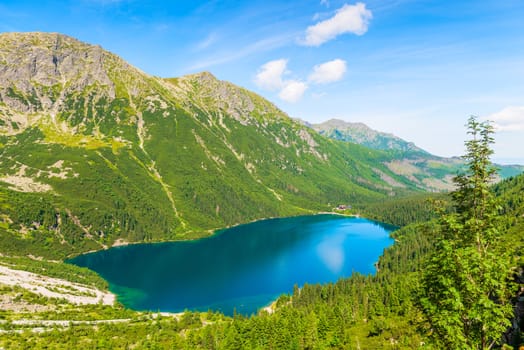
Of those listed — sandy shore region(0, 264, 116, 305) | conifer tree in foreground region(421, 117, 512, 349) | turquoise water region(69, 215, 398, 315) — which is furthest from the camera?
turquoise water region(69, 215, 398, 315)

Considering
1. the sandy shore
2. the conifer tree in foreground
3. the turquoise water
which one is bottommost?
the turquoise water

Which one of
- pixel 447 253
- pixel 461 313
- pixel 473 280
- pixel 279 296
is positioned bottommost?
pixel 279 296

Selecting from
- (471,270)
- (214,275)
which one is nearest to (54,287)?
(214,275)

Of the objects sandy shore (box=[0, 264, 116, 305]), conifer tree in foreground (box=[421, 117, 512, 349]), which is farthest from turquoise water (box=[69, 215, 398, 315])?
conifer tree in foreground (box=[421, 117, 512, 349])

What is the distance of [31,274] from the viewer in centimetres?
13288

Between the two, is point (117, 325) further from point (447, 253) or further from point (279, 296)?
point (447, 253)

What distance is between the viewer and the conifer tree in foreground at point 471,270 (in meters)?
16.7

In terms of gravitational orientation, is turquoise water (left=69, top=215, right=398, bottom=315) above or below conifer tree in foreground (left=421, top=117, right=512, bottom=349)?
below

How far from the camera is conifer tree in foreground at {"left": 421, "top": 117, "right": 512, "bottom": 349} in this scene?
1669 centimetres

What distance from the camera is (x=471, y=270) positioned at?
16828mm

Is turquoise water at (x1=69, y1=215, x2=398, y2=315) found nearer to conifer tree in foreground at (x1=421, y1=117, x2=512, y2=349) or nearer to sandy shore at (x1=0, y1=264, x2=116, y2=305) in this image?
sandy shore at (x1=0, y1=264, x2=116, y2=305)

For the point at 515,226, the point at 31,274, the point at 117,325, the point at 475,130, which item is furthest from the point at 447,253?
the point at 31,274

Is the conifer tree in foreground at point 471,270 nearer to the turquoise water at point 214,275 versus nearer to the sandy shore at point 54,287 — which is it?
the turquoise water at point 214,275

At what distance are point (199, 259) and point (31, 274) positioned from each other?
277ft
